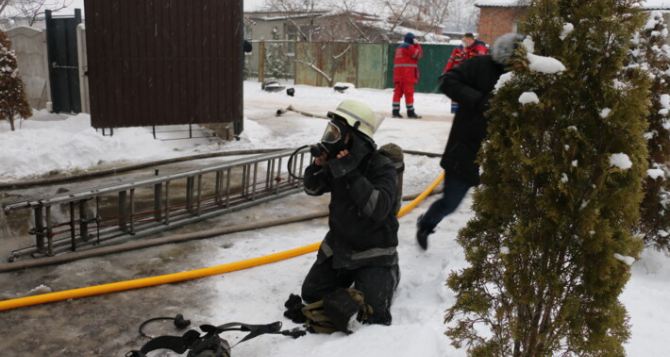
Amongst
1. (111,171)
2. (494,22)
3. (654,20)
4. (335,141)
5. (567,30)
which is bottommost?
(111,171)

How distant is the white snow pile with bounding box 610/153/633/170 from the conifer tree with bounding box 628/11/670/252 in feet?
8.35

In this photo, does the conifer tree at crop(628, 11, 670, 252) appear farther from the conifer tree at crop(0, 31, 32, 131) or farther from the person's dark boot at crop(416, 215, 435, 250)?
the conifer tree at crop(0, 31, 32, 131)

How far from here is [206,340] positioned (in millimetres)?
2854

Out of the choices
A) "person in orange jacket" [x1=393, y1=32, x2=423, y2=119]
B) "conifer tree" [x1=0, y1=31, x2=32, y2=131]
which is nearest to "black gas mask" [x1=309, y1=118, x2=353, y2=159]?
"conifer tree" [x1=0, y1=31, x2=32, y2=131]

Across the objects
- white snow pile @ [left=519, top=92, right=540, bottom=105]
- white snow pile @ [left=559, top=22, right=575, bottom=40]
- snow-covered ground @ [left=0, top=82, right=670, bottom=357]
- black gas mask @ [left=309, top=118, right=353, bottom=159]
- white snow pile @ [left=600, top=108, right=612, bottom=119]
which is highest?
white snow pile @ [left=559, top=22, right=575, bottom=40]

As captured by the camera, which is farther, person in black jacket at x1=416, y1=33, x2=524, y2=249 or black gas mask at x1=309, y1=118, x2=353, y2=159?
person in black jacket at x1=416, y1=33, x2=524, y2=249

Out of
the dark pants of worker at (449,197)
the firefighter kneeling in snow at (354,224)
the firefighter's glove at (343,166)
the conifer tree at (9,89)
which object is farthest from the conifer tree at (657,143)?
the conifer tree at (9,89)

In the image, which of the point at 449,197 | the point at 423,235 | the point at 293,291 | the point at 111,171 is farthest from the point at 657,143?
the point at 111,171

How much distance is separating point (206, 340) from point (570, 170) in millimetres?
1902

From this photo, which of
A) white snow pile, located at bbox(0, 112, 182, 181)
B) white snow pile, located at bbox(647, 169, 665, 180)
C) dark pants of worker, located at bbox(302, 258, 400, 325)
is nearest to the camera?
dark pants of worker, located at bbox(302, 258, 400, 325)

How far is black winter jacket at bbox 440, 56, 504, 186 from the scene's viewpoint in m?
4.09

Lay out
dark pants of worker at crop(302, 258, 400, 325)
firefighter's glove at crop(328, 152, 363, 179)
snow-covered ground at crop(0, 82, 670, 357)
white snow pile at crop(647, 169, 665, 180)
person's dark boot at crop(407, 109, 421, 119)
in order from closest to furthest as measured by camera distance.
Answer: snow-covered ground at crop(0, 82, 670, 357), firefighter's glove at crop(328, 152, 363, 179), dark pants of worker at crop(302, 258, 400, 325), white snow pile at crop(647, 169, 665, 180), person's dark boot at crop(407, 109, 421, 119)

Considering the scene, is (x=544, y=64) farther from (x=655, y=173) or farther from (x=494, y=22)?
(x=494, y=22)

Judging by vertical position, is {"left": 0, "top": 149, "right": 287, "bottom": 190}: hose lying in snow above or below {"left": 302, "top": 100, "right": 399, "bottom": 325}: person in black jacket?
below
